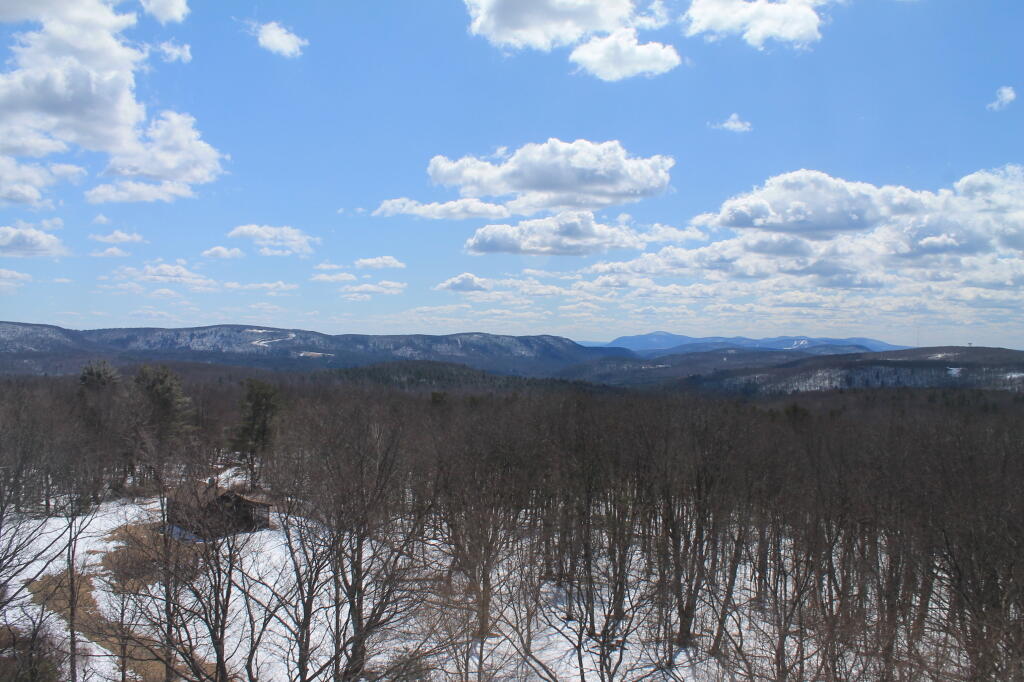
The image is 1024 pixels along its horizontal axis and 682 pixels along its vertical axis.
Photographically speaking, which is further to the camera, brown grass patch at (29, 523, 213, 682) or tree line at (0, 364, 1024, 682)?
tree line at (0, 364, 1024, 682)

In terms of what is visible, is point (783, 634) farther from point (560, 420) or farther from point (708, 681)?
point (560, 420)

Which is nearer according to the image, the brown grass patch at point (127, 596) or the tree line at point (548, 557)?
the brown grass patch at point (127, 596)

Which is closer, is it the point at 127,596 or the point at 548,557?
the point at 127,596

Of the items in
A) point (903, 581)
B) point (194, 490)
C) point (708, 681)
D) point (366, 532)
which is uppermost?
point (194, 490)

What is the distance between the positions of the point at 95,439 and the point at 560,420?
36042mm

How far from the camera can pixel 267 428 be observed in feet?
184

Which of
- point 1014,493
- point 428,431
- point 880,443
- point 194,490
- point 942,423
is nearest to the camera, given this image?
point 194,490

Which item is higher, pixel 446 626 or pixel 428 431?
pixel 428 431

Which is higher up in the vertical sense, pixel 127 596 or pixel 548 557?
pixel 127 596

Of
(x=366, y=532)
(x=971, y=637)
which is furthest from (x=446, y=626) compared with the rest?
(x=971, y=637)

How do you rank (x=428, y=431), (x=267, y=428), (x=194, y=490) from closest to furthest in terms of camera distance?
(x=194, y=490) → (x=428, y=431) → (x=267, y=428)

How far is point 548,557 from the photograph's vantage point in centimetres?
3347

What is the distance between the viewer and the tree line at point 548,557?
1822cm

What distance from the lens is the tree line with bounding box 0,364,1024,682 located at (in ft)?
59.8
